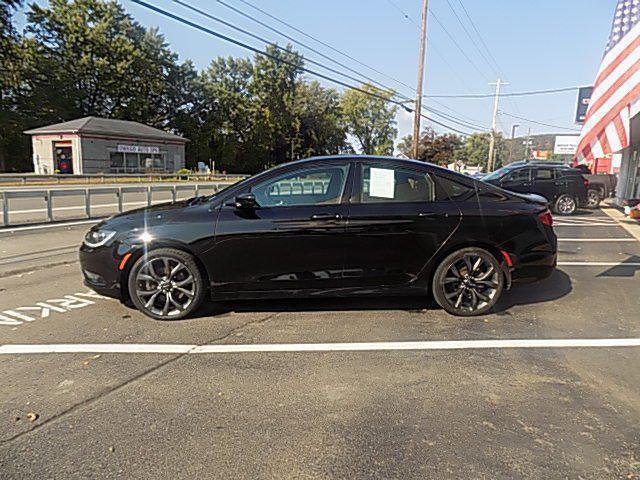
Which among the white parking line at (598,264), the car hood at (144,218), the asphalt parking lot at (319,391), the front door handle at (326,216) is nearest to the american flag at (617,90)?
the white parking line at (598,264)

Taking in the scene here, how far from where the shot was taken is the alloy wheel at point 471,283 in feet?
15.9

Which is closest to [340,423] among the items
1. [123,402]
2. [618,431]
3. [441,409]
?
[441,409]

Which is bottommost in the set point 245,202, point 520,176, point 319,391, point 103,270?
point 319,391

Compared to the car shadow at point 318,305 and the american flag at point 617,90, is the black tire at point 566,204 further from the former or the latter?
the car shadow at point 318,305

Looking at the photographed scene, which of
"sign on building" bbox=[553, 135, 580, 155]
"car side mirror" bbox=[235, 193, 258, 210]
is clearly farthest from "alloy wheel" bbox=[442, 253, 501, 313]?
"sign on building" bbox=[553, 135, 580, 155]

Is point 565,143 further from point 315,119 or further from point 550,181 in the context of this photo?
point 550,181

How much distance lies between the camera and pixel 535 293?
577 cm

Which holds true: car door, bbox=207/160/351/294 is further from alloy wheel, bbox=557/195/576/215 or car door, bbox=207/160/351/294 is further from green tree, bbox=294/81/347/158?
green tree, bbox=294/81/347/158

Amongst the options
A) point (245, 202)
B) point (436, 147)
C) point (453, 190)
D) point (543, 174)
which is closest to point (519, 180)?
point (543, 174)

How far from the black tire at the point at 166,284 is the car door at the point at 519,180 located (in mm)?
13091

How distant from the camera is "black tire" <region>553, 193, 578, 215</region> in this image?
608 inches

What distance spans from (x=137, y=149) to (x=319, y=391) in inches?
1738

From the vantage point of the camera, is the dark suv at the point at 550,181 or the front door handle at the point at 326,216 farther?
the dark suv at the point at 550,181

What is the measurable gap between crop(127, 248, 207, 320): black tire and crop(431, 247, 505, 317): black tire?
2.48m
